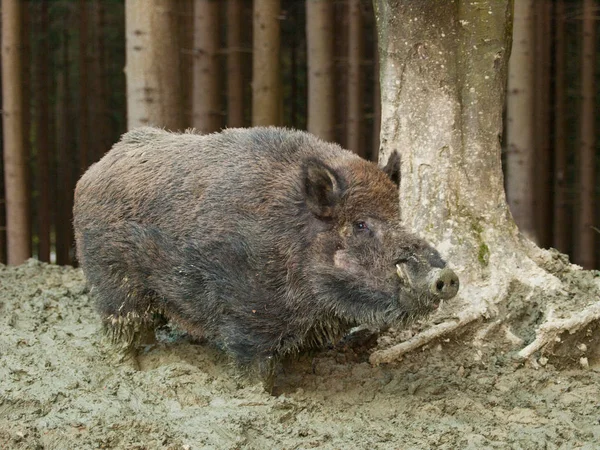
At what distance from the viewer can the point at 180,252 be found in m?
5.29

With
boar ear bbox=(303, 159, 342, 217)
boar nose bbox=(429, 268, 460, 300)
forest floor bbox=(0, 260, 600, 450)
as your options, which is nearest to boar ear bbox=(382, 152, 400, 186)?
boar ear bbox=(303, 159, 342, 217)

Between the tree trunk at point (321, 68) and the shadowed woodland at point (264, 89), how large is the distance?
16 mm

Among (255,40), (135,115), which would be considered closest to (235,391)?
(135,115)

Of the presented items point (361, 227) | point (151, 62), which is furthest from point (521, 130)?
point (361, 227)

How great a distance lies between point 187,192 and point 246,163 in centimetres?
44

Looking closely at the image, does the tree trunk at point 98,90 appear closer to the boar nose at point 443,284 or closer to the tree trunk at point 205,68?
the tree trunk at point 205,68

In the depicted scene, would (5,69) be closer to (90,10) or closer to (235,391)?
(235,391)

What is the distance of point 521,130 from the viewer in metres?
11.2

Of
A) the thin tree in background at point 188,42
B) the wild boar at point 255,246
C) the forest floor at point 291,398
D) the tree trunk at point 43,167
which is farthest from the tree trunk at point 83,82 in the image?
the wild boar at point 255,246

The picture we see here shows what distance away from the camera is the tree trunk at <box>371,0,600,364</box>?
5.87 meters

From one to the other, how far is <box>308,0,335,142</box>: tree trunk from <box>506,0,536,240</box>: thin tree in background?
2.50 metres

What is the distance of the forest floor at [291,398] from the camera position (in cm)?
452

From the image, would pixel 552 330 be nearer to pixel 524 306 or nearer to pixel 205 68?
pixel 524 306

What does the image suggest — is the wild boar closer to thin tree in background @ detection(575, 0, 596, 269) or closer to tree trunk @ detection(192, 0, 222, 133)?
tree trunk @ detection(192, 0, 222, 133)
